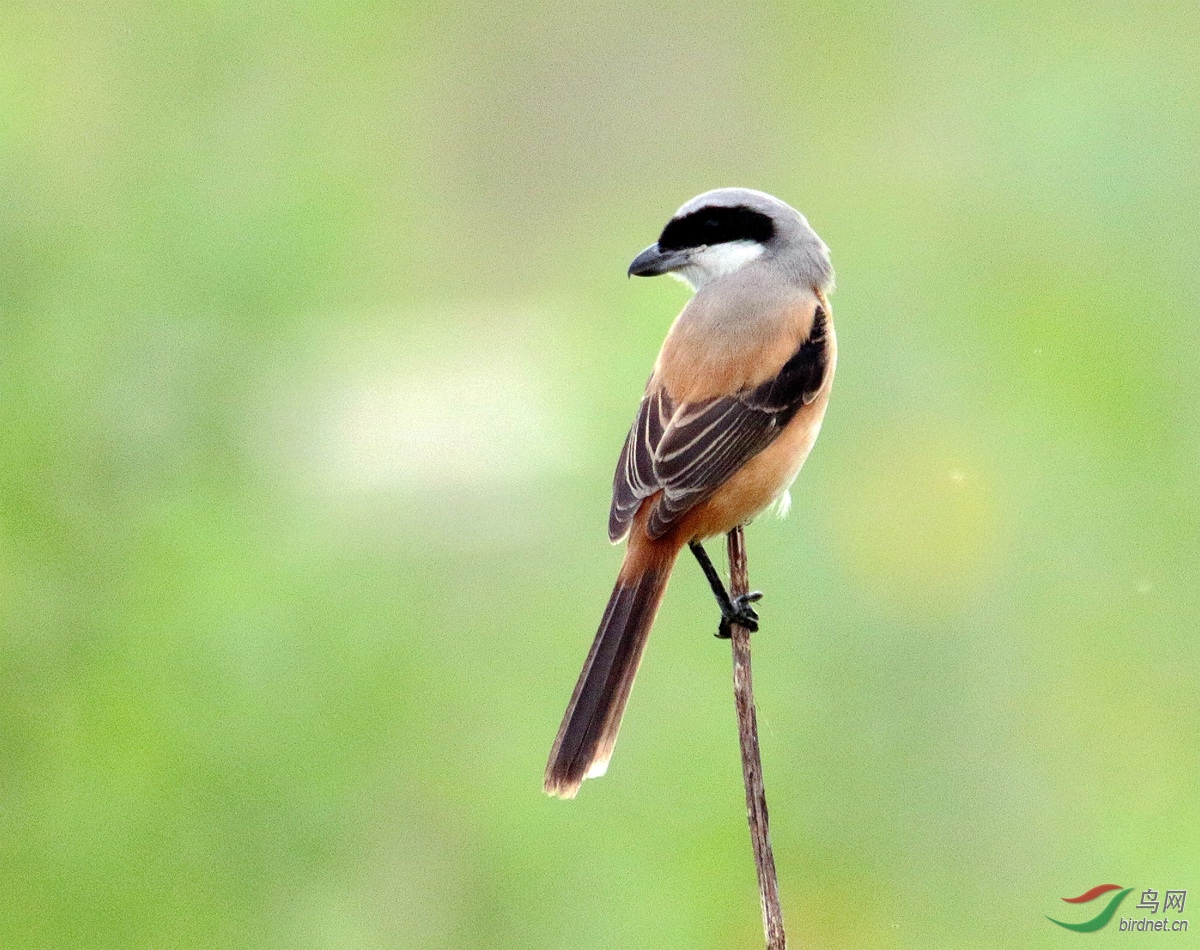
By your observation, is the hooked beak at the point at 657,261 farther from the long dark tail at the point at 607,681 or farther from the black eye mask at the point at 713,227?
the long dark tail at the point at 607,681


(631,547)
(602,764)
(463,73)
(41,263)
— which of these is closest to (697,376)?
(631,547)

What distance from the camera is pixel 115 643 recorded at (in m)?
3.45

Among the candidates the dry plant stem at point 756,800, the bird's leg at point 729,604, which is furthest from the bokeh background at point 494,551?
the dry plant stem at point 756,800

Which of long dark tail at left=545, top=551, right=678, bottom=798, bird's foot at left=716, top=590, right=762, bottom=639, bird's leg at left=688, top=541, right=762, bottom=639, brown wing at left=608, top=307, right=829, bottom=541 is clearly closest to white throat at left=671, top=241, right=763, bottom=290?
brown wing at left=608, top=307, right=829, bottom=541

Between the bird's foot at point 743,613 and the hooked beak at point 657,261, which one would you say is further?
the hooked beak at point 657,261

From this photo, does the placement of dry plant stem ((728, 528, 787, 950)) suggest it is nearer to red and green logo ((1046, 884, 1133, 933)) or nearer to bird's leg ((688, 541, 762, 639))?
bird's leg ((688, 541, 762, 639))

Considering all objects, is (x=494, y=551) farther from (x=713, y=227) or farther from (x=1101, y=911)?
(x=1101, y=911)

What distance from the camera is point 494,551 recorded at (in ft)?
15.5

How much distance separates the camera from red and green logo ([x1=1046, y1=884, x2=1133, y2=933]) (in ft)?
11.3

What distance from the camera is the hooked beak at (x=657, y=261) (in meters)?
3.63

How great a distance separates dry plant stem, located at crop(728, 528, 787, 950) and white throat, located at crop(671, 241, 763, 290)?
1.28 m

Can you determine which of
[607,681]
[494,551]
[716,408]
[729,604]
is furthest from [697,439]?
[494,551]

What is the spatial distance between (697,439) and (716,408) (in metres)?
0.13

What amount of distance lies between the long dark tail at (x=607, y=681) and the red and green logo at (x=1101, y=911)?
145cm
